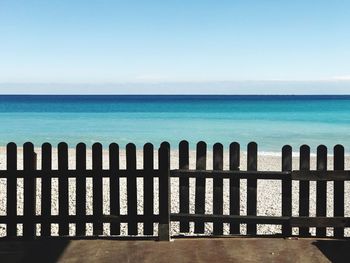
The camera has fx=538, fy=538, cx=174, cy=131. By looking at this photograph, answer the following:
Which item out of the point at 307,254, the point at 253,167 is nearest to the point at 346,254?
the point at 307,254

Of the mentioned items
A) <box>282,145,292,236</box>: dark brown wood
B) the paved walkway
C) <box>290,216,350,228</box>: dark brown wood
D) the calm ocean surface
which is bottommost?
the calm ocean surface

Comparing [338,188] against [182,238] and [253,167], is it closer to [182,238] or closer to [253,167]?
[253,167]

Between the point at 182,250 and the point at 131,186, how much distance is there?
3.97 ft

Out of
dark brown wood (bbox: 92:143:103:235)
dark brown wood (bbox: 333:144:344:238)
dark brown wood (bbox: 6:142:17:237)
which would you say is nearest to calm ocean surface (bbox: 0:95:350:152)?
dark brown wood (bbox: 333:144:344:238)

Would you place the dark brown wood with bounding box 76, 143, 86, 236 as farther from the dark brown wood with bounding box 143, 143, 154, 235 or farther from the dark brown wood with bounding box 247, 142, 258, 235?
the dark brown wood with bounding box 247, 142, 258, 235

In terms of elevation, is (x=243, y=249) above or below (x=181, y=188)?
below

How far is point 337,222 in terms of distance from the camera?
6.75 metres

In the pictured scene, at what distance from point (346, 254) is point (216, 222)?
5.39ft

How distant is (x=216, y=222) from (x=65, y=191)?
6.51 feet

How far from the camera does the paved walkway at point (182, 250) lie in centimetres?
579

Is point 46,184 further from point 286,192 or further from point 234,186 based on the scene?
point 286,192

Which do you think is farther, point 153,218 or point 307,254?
point 153,218

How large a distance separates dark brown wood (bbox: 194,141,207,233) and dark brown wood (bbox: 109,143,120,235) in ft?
3.39

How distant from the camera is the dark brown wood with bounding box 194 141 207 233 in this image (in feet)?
22.7
